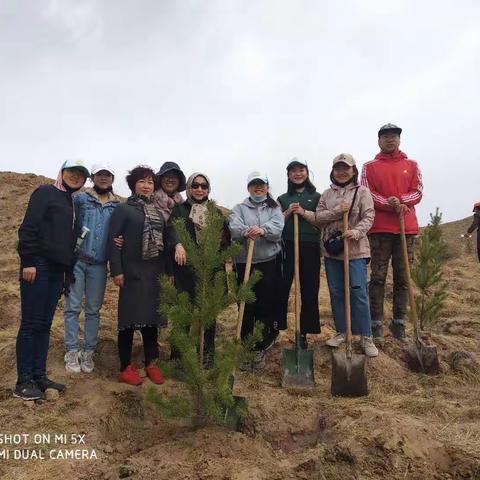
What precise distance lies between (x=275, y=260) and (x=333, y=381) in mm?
1431

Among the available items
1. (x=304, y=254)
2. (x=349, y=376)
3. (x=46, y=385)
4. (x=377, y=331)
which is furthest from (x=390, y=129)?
(x=46, y=385)

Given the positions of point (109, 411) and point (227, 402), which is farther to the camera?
point (109, 411)

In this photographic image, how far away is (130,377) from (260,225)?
2049 millimetres

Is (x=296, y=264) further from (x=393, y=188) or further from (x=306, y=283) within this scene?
(x=393, y=188)

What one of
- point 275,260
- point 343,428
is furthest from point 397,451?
point 275,260

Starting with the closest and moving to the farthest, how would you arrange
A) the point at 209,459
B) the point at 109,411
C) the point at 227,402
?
the point at 209,459 → the point at 227,402 → the point at 109,411

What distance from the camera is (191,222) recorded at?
4480 millimetres

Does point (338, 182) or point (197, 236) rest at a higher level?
point (338, 182)

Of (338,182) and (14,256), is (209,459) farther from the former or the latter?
(14,256)

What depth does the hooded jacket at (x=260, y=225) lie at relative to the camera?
4.68 meters

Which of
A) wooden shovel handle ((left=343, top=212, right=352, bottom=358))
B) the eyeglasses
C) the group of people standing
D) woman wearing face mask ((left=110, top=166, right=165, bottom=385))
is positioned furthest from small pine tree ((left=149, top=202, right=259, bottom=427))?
wooden shovel handle ((left=343, top=212, right=352, bottom=358))

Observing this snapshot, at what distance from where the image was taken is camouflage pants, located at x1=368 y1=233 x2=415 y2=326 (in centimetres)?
539

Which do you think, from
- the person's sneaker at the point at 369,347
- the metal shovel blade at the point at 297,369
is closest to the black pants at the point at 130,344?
the metal shovel blade at the point at 297,369

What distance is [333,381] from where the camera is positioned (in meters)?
4.29
